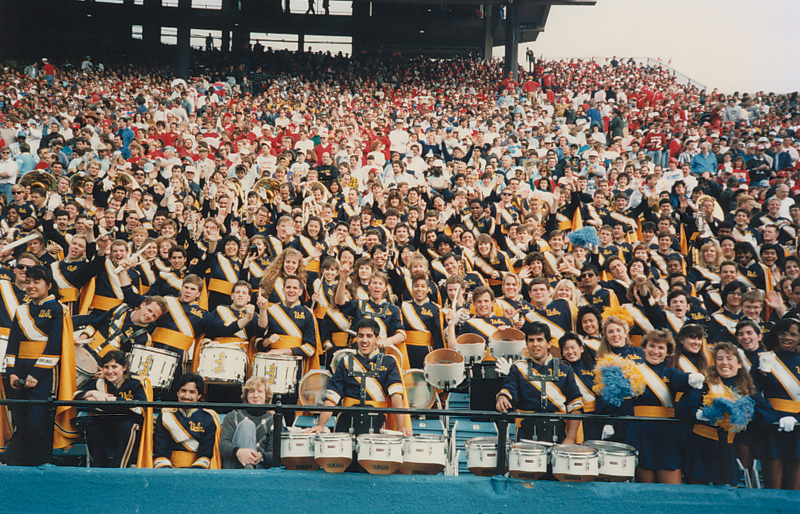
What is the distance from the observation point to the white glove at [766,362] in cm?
548

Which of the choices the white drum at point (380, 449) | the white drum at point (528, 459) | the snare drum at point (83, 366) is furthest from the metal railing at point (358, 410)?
the snare drum at point (83, 366)

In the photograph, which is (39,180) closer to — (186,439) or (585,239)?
(186,439)

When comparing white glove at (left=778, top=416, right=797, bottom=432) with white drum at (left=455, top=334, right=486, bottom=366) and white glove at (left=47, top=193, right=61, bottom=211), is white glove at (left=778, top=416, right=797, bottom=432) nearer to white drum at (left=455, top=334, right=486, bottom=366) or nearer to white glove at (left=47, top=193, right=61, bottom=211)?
white drum at (left=455, top=334, right=486, bottom=366)

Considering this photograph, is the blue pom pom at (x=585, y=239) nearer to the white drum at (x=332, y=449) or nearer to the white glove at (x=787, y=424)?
the white glove at (x=787, y=424)

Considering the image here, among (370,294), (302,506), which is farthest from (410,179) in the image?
(302,506)

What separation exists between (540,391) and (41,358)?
14.3 feet

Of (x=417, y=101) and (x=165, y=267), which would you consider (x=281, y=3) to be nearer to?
(x=417, y=101)

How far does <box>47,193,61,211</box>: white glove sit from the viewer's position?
9969mm

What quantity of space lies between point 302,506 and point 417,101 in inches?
708

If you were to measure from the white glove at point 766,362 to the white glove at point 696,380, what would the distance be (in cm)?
82

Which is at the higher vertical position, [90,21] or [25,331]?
[90,21]

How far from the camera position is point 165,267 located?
8.34 meters

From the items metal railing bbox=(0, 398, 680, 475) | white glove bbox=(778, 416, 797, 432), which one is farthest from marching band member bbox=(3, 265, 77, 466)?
white glove bbox=(778, 416, 797, 432)

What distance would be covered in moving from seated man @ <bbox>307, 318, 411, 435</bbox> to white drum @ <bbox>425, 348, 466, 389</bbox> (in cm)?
29
